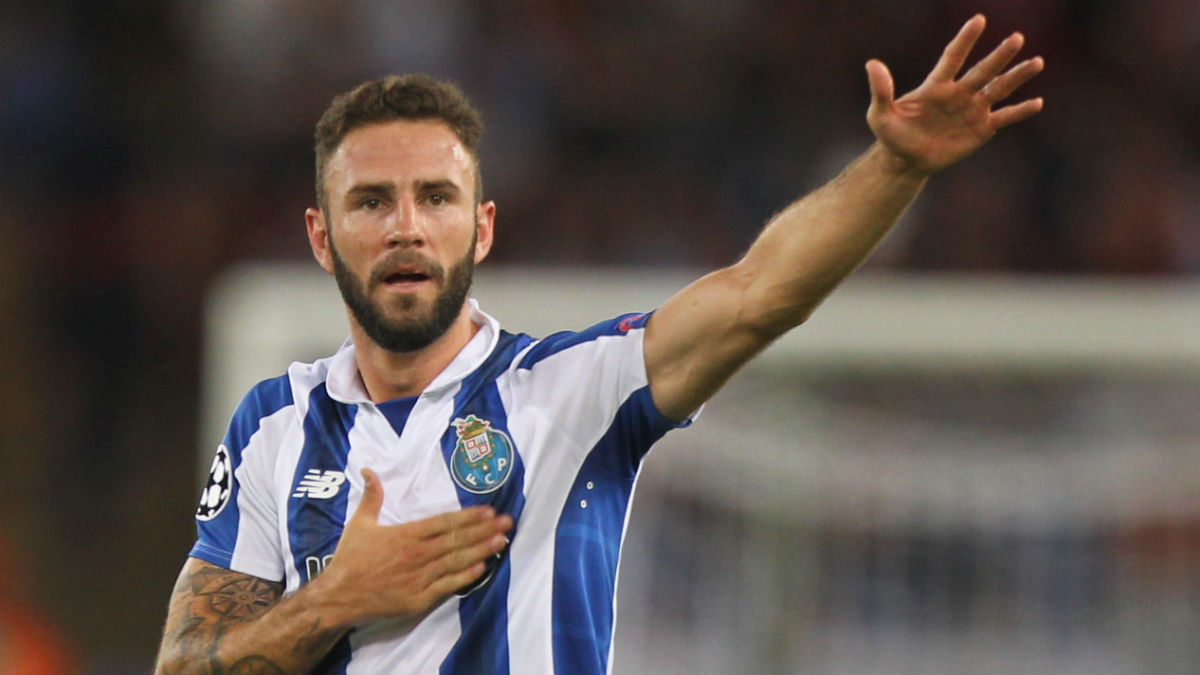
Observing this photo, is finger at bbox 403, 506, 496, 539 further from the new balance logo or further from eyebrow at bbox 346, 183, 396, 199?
eyebrow at bbox 346, 183, 396, 199

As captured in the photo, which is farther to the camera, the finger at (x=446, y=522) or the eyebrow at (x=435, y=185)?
the eyebrow at (x=435, y=185)

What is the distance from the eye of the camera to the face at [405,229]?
307 centimetres

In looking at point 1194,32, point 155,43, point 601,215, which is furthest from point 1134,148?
point 155,43

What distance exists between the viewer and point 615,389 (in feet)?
9.52

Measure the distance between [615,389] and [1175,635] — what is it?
3771 mm

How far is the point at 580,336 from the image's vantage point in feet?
9.91

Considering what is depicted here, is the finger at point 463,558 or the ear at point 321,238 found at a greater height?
the ear at point 321,238

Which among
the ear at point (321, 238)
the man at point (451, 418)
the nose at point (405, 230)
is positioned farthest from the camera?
the ear at point (321, 238)

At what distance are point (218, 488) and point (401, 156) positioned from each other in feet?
2.55

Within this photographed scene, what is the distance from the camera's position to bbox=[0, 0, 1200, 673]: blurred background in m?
5.87

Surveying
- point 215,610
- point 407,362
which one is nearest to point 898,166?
point 407,362

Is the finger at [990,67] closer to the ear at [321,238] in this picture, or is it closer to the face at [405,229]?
the face at [405,229]

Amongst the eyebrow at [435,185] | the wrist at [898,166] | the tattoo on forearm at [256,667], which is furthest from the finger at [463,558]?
the wrist at [898,166]

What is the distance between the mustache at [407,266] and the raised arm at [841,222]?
1.69 ft
